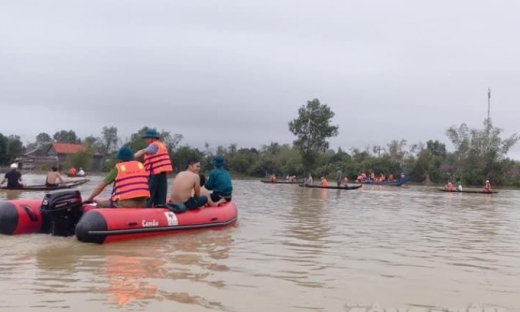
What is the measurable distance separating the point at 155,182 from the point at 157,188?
4.1 inches

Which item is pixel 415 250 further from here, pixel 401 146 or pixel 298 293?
pixel 401 146

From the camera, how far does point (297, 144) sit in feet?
187

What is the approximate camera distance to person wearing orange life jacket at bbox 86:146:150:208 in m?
7.85

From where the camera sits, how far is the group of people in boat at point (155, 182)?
789cm

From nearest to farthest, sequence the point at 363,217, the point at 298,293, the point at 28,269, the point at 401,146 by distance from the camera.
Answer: the point at 298,293 < the point at 28,269 < the point at 363,217 < the point at 401,146

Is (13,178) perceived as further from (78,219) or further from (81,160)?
(81,160)

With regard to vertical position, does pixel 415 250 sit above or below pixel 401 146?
below

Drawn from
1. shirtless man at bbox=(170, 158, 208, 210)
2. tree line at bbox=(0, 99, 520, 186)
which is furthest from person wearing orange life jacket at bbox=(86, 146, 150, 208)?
tree line at bbox=(0, 99, 520, 186)

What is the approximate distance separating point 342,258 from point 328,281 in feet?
4.92

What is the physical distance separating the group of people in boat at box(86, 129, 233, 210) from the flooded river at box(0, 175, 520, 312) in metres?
0.64

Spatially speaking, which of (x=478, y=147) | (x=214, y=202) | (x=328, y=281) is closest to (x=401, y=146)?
(x=478, y=147)

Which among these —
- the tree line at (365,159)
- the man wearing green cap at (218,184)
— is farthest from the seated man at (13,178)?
the tree line at (365,159)

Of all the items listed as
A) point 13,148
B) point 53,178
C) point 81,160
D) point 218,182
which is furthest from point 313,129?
point 218,182

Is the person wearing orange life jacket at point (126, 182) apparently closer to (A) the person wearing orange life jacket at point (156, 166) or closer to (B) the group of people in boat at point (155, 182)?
(B) the group of people in boat at point (155, 182)
